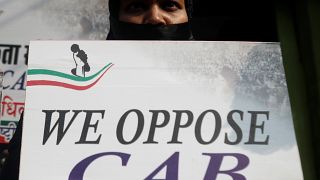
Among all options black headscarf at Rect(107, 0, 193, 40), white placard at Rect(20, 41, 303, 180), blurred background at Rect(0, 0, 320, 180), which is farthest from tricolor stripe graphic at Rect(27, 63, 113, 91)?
blurred background at Rect(0, 0, 320, 180)

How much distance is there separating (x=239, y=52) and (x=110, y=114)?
381 mm

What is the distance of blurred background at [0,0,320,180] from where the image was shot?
1.45 metres

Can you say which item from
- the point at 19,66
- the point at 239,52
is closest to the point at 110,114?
the point at 239,52

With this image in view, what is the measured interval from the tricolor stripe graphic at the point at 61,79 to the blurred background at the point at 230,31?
0.70 metres

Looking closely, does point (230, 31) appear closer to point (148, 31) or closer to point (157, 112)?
point (148, 31)

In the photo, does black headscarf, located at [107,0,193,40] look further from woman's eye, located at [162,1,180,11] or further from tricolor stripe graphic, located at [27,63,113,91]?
tricolor stripe graphic, located at [27,63,113,91]

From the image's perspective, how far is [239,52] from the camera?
1.12 metres

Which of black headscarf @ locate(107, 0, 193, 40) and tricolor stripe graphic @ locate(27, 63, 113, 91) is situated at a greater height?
black headscarf @ locate(107, 0, 193, 40)

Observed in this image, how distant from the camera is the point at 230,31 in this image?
177cm

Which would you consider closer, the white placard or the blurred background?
the white placard

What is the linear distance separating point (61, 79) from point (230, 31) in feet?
3.01

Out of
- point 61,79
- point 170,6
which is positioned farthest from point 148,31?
point 61,79

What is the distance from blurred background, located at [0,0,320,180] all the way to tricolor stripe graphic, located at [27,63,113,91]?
2.31 ft

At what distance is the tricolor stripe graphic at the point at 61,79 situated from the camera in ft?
3.51
